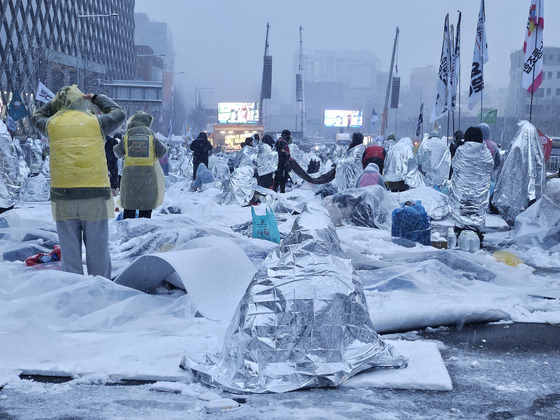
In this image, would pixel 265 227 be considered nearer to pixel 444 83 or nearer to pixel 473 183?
pixel 473 183

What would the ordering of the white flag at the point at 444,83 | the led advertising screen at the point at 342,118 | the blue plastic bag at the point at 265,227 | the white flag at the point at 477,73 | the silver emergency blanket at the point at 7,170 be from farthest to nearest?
the led advertising screen at the point at 342,118
the white flag at the point at 444,83
the white flag at the point at 477,73
the silver emergency blanket at the point at 7,170
the blue plastic bag at the point at 265,227

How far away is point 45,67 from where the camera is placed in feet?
130

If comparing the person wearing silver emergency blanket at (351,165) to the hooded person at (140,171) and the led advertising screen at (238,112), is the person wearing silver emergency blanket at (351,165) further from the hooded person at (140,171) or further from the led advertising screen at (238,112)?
the led advertising screen at (238,112)

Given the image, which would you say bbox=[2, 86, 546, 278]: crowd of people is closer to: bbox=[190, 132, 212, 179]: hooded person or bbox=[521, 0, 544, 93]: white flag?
bbox=[190, 132, 212, 179]: hooded person

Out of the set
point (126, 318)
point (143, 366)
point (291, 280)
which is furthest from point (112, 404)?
point (126, 318)

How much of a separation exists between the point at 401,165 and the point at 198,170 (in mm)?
5086

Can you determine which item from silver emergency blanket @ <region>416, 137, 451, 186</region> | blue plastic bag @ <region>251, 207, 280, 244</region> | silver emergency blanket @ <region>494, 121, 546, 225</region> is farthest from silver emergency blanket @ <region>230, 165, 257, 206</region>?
blue plastic bag @ <region>251, 207, 280, 244</region>

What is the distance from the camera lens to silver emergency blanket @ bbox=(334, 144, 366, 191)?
1468 cm

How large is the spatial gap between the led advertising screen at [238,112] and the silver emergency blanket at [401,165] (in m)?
58.8

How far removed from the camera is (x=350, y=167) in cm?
1476

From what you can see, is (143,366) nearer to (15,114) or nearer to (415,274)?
(415,274)

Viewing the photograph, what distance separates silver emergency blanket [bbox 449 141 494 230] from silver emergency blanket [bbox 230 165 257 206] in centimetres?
530

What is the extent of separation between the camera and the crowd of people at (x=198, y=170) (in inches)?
210

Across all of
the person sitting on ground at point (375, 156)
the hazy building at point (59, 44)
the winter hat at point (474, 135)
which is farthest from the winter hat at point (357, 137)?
the hazy building at point (59, 44)
